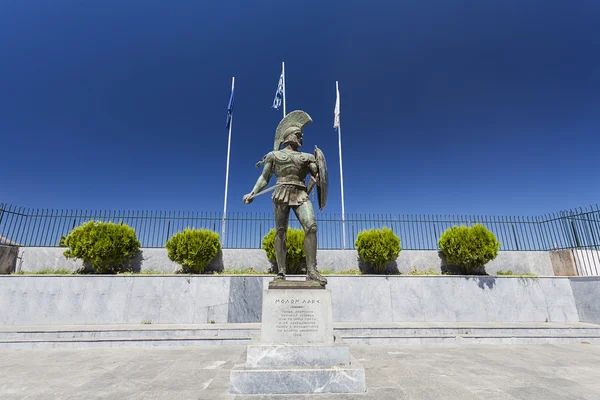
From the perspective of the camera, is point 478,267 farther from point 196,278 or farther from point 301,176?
point 196,278

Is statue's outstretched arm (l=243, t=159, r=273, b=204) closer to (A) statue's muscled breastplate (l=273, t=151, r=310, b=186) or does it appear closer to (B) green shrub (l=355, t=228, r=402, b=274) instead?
(A) statue's muscled breastplate (l=273, t=151, r=310, b=186)

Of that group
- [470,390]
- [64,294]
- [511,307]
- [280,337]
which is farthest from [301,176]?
[511,307]

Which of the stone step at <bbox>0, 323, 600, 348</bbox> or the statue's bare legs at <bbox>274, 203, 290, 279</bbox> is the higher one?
the statue's bare legs at <bbox>274, 203, 290, 279</bbox>

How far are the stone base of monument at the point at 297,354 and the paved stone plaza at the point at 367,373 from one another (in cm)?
17

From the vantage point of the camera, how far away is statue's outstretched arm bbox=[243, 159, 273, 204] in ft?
17.6

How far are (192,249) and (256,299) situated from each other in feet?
10.8

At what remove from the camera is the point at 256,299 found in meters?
9.48

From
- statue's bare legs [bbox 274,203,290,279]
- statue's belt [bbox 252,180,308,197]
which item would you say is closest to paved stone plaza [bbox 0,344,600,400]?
statue's bare legs [bbox 274,203,290,279]

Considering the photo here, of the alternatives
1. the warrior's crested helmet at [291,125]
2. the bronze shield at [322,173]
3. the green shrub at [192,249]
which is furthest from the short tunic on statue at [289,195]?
the green shrub at [192,249]

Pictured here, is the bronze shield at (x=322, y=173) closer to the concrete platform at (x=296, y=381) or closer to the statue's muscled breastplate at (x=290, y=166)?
the statue's muscled breastplate at (x=290, y=166)

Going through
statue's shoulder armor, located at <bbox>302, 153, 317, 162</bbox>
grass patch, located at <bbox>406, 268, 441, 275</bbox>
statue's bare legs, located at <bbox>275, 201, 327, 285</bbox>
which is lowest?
grass patch, located at <bbox>406, 268, 441, 275</bbox>

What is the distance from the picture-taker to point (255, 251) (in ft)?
39.9

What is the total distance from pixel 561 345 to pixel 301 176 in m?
8.35

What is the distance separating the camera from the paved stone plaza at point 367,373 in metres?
3.73
